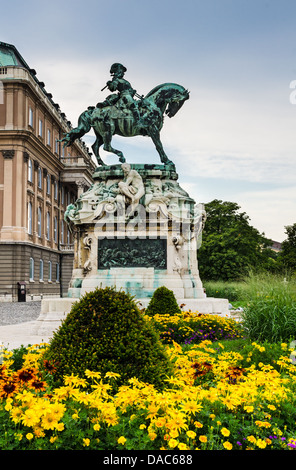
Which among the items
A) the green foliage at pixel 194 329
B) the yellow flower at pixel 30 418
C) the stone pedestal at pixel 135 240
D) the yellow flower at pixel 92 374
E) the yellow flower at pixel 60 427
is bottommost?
the green foliage at pixel 194 329

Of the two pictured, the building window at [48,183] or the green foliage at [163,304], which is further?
the building window at [48,183]

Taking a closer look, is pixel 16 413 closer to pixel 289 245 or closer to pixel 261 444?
pixel 261 444

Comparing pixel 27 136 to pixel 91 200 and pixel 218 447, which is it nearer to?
pixel 91 200

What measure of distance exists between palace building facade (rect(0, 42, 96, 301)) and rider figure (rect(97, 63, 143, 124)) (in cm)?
2714

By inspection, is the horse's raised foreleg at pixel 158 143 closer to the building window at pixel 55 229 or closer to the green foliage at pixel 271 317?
the green foliage at pixel 271 317

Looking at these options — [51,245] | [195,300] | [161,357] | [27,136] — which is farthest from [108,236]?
[51,245]

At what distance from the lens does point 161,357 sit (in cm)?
495

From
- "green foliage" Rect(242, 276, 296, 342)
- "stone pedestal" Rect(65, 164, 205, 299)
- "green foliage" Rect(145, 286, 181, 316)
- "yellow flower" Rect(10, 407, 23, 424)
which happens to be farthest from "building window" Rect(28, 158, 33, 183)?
"yellow flower" Rect(10, 407, 23, 424)

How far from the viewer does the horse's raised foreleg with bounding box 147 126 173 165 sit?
17.2 meters

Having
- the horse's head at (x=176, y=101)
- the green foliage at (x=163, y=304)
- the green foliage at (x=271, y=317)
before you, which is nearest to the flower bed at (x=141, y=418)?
the green foliage at (x=271, y=317)

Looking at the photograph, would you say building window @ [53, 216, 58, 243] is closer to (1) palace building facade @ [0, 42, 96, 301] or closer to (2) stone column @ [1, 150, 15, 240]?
(1) palace building facade @ [0, 42, 96, 301]

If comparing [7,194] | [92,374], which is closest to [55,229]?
[7,194]

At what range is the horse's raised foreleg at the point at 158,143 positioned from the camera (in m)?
17.2

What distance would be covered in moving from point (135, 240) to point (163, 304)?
12.5 feet
